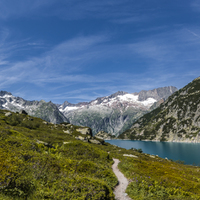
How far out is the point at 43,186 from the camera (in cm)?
930

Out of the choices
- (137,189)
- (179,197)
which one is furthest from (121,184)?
(179,197)

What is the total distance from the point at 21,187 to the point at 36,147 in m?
7.99

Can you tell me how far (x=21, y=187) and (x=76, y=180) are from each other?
3392 millimetres

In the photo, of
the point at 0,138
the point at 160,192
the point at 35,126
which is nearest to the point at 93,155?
the point at 160,192

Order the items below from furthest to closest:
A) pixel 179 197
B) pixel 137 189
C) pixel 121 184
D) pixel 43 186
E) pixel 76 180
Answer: pixel 121 184 < pixel 137 189 < pixel 179 197 < pixel 76 180 < pixel 43 186

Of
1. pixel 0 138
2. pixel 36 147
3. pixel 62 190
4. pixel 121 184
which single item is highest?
pixel 0 138

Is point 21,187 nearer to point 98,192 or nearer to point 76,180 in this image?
point 76,180

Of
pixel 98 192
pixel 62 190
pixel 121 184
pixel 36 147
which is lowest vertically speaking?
pixel 121 184

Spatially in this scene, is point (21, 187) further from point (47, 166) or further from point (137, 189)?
point (137, 189)

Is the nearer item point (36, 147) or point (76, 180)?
point (76, 180)

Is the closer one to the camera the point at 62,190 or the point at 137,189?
the point at 62,190

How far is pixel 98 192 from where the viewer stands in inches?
386

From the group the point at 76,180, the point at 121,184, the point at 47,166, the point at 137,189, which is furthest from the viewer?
the point at 121,184

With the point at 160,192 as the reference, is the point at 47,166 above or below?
above
